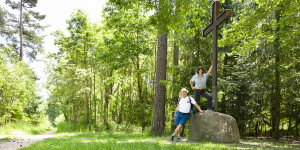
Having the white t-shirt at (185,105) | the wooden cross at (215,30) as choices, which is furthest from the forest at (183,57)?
the white t-shirt at (185,105)

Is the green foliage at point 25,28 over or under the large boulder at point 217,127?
over

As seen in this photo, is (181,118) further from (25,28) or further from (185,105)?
(25,28)

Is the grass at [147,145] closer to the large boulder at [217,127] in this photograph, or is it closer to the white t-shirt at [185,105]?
the large boulder at [217,127]

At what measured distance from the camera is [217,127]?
7.12m

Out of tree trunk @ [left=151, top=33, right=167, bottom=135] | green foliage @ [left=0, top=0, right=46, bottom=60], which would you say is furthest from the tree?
tree trunk @ [left=151, top=33, right=167, bottom=135]

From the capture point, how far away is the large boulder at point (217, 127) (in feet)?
23.1

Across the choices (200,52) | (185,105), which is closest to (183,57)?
(200,52)

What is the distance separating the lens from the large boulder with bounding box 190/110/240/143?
7.04 meters

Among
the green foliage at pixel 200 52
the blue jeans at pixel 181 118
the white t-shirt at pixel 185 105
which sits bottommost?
the blue jeans at pixel 181 118

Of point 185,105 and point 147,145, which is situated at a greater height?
point 185,105

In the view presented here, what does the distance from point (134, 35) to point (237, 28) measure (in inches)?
291

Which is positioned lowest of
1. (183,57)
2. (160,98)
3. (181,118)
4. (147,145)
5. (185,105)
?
(147,145)

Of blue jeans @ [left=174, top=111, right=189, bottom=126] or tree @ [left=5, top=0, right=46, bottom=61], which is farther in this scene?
tree @ [left=5, top=0, right=46, bottom=61]

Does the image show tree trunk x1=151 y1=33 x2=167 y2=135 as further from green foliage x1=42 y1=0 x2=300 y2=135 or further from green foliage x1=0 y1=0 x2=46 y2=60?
green foliage x1=0 y1=0 x2=46 y2=60
